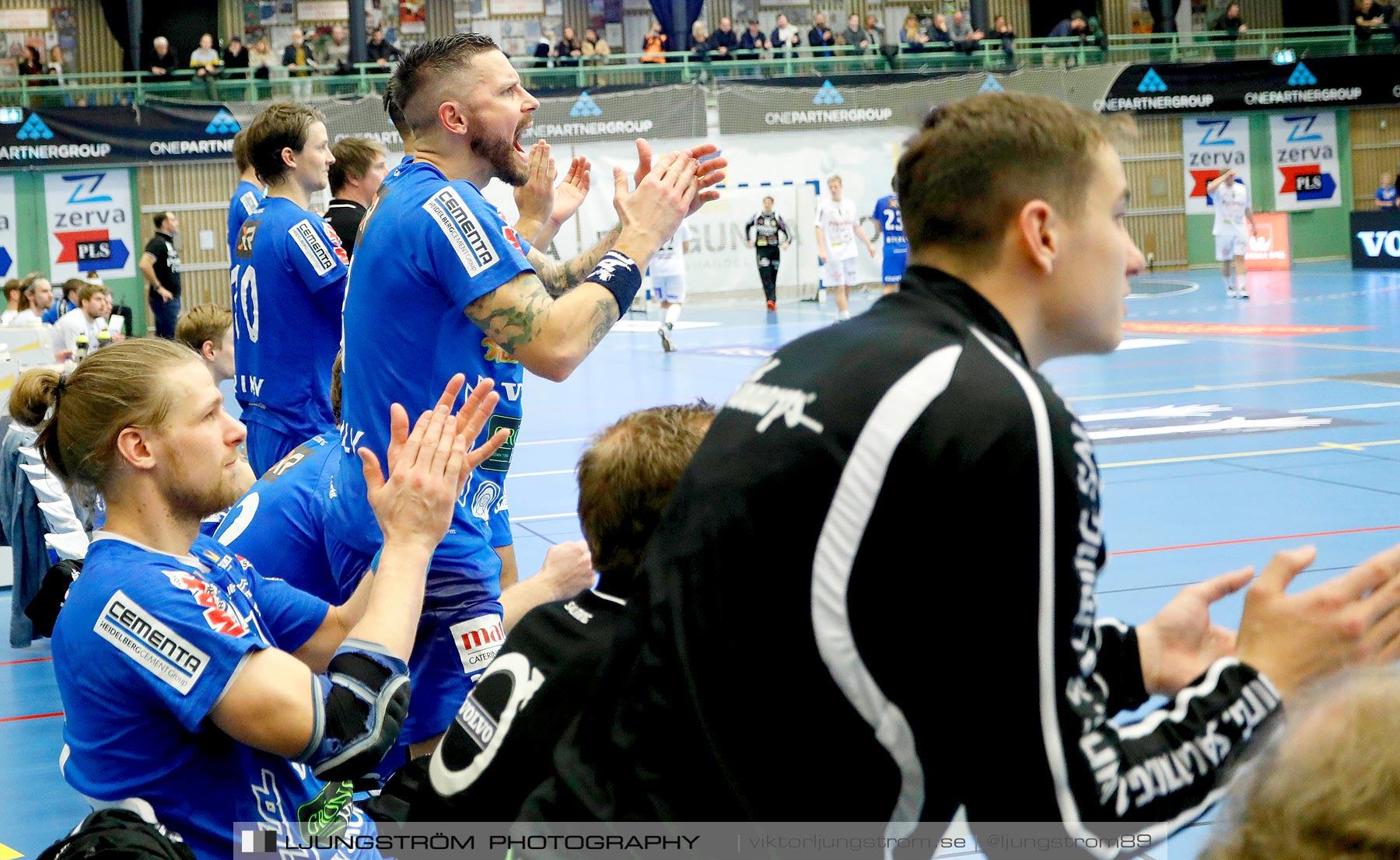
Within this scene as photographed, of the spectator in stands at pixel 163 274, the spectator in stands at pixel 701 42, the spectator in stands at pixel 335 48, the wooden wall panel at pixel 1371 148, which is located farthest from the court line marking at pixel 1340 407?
the spectator in stands at pixel 335 48

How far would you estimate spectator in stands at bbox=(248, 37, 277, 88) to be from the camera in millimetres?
25734

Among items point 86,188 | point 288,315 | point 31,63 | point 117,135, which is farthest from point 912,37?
point 288,315

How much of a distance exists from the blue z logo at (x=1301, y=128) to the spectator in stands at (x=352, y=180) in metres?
29.5

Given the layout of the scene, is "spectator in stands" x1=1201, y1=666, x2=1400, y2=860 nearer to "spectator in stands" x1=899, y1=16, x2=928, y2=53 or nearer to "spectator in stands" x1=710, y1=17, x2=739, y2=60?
"spectator in stands" x1=710, y1=17, x2=739, y2=60

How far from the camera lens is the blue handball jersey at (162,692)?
2.20 meters

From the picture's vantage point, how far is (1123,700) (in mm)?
1831

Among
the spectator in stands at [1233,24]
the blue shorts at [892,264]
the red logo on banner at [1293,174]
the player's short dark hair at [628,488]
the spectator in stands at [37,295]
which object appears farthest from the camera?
the spectator in stands at [1233,24]

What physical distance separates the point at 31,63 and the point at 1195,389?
23152mm

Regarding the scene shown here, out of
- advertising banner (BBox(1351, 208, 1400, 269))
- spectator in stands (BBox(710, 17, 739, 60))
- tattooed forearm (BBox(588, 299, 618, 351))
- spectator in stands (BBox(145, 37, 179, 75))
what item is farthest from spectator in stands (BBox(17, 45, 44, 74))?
tattooed forearm (BBox(588, 299, 618, 351))

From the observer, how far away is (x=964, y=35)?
96.8 ft

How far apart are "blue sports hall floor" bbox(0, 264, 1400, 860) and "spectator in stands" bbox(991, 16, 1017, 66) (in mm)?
11211

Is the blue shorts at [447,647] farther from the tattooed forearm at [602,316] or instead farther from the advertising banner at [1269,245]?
the advertising banner at [1269,245]

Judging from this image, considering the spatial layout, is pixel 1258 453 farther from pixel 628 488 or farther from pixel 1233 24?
pixel 1233 24

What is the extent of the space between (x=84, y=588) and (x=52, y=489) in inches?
178
